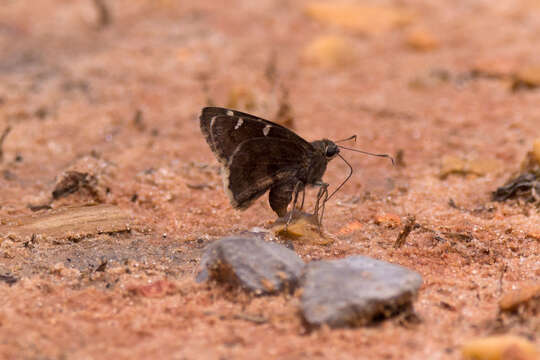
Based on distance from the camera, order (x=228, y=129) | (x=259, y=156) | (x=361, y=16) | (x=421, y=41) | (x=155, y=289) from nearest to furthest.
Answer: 1. (x=155, y=289)
2. (x=228, y=129)
3. (x=259, y=156)
4. (x=421, y=41)
5. (x=361, y=16)

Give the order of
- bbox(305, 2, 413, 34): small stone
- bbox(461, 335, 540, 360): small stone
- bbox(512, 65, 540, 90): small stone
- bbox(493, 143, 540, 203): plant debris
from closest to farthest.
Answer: bbox(461, 335, 540, 360): small stone, bbox(493, 143, 540, 203): plant debris, bbox(512, 65, 540, 90): small stone, bbox(305, 2, 413, 34): small stone

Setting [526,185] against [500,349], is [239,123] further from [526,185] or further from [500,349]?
[526,185]

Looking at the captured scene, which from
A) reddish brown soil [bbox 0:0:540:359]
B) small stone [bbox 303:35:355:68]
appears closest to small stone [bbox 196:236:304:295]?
reddish brown soil [bbox 0:0:540:359]

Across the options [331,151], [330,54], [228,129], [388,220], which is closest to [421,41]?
[330,54]

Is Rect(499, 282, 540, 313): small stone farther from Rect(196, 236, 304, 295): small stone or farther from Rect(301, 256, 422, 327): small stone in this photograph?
Rect(196, 236, 304, 295): small stone

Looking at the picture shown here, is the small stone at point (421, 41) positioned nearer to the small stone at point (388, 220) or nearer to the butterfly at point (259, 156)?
the small stone at point (388, 220)

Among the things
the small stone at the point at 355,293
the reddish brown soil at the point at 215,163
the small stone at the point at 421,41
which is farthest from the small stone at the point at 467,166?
the small stone at the point at 421,41

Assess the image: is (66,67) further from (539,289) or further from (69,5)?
(539,289)
